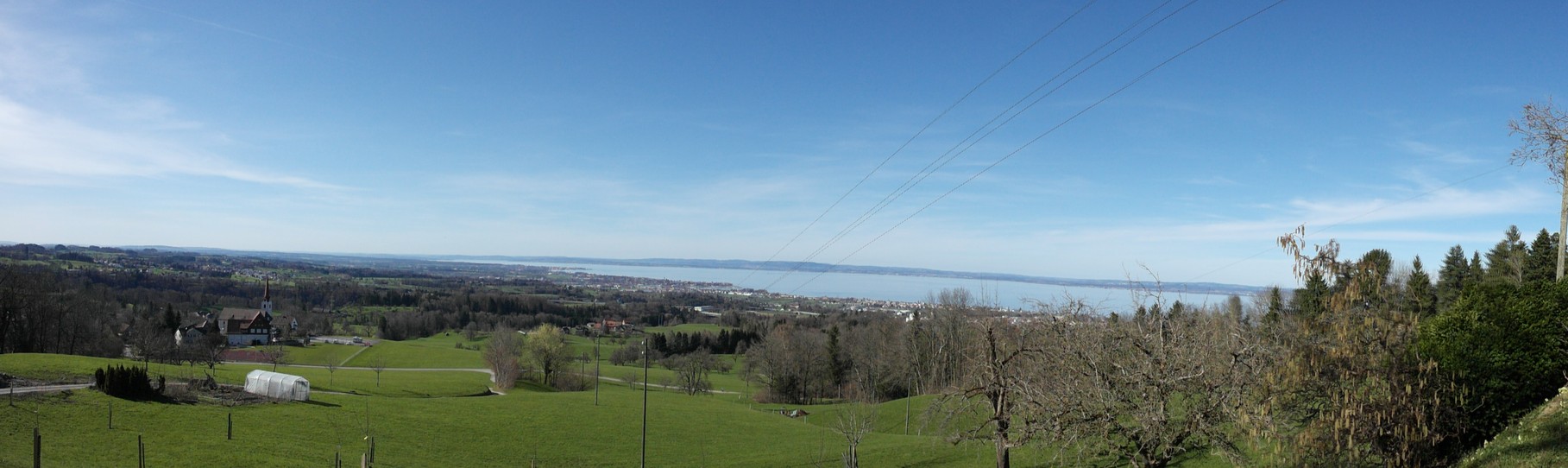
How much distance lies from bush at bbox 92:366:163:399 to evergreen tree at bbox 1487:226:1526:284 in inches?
2618

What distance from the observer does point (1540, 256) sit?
3391 centimetres

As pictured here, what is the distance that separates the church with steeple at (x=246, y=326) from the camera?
9181 cm

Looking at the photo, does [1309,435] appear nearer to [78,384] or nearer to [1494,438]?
[1494,438]

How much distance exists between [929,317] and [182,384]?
52.0 meters

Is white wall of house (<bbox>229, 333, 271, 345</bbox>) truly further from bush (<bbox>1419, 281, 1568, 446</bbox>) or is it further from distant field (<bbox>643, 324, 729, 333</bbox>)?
bush (<bbox>1419, 281, 1568, 446</bbox>)

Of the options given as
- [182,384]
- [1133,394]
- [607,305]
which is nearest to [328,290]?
[607,305]

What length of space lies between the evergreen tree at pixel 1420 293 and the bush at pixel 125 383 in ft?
157

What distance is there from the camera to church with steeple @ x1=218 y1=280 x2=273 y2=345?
9181 cm

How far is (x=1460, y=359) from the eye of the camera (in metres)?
12.1

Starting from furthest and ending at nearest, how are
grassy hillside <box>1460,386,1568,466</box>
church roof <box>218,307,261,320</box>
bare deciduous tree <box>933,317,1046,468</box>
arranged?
church roof <box>218,307,261,320</box> → bare deciduous tree <box>933,317,1046,468</box> → grassy hillside <box>1460,386,1568,466</box>

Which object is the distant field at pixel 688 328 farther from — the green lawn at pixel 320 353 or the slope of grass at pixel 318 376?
the slope of grass at pixel 318 376

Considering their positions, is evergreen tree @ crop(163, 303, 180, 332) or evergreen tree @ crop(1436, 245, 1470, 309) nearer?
evergreen tree @ crop(1436, 245, 1470, 309)

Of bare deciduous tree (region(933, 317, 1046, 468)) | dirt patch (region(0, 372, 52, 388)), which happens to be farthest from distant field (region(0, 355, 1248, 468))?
bare deciduous tree (region(933, 317, 1046, 468))

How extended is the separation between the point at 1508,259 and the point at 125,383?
70587 mm
